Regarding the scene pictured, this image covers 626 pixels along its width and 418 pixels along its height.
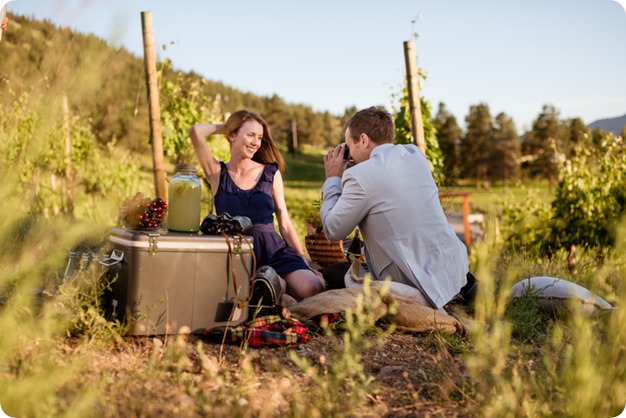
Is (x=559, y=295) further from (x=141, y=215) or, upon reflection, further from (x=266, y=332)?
(x=141, y=215)

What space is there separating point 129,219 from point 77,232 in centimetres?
71

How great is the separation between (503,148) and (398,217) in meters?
61.5

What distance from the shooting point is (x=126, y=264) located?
289 centimetres

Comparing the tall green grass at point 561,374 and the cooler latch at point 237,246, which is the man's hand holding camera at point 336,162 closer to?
the cooler latch at point 237,246

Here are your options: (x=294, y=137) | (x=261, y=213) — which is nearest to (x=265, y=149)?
(x=261, y=213)

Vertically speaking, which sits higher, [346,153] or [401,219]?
[346,153]

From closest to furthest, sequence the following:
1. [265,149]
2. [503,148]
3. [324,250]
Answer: [265,149]
[324,250]
[503,148]

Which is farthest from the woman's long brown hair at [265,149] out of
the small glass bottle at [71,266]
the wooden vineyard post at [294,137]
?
the wooden vineyard post at [294,137]

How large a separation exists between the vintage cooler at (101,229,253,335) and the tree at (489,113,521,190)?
6200cm

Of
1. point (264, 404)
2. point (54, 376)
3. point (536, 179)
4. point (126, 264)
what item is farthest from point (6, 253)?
point (536, 179)

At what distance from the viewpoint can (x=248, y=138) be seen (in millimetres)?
4055

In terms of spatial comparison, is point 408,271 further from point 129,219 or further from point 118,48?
point 118,48

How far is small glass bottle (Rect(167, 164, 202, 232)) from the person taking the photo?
317 cm

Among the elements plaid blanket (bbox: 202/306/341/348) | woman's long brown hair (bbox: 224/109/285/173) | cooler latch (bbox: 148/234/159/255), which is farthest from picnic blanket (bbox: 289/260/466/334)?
woman's long brown hair (bbox: 224/109/285/173)
